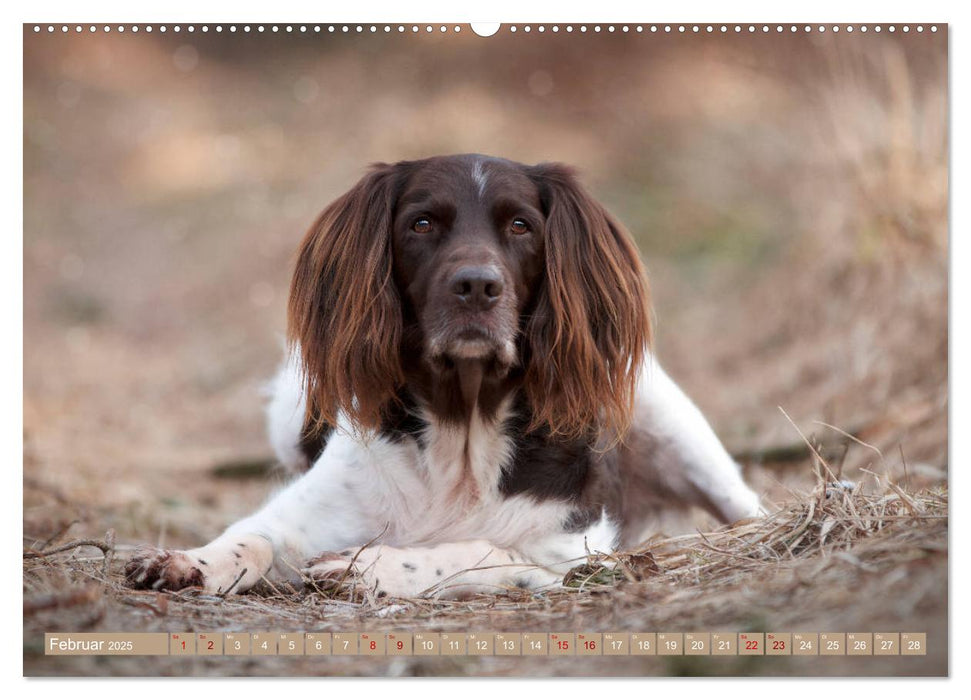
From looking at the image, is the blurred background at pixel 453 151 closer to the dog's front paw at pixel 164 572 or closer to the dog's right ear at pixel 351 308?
the dog's right ear at pixel 351 308

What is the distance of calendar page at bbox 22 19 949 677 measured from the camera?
2572 millimetres

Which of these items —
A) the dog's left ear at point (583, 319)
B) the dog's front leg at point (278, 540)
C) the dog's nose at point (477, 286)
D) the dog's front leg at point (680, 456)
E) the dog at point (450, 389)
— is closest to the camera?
the dog's nose at point (477, 286)

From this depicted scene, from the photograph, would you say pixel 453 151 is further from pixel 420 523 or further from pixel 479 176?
pixel 420 523

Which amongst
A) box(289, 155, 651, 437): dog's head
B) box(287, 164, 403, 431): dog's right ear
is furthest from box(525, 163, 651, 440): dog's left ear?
box(287, 164, 403, 431): dog's right ear

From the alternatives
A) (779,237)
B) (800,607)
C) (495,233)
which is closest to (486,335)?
(495,233)

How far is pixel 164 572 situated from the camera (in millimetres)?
3010

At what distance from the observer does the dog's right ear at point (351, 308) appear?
3.22m

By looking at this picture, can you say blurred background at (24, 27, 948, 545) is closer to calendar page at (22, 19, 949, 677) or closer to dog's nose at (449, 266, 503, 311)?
calendar page at (22, 19, 949, 677)

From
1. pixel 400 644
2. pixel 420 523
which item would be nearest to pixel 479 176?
pixel 420 523

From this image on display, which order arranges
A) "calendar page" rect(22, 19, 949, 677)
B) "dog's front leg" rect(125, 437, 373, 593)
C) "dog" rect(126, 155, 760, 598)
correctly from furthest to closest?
"dog" rect(126, 155, 760, 598)
"dog's front leg" rect(125, 437, 373, 593)
"calendar page" rect(22, 19, 949, 677)

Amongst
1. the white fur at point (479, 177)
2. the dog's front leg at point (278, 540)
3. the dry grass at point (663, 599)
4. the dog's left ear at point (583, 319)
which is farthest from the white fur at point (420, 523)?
the white fur at point (479, 177)

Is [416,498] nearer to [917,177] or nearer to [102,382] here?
[917,177]

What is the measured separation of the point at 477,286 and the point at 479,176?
1.49ft

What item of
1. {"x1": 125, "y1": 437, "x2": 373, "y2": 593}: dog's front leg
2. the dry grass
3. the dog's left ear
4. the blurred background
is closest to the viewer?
the dry grass
